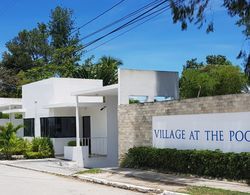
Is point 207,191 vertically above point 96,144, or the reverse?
point 96,144

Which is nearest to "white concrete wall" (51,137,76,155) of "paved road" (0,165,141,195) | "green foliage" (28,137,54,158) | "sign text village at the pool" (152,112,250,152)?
"green foliage" (28,137,54,158)

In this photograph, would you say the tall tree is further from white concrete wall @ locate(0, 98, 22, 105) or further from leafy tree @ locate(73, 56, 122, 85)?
white concrete wall @ locate(0, 98, 22, 105)

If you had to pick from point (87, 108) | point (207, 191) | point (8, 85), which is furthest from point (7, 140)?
point (8, 85)

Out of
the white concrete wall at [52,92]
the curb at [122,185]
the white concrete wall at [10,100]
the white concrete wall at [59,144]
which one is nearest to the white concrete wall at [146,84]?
the curb at [122,185]

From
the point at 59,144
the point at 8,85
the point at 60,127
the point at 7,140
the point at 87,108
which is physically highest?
the point at 8,85

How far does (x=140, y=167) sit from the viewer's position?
19.5 meters

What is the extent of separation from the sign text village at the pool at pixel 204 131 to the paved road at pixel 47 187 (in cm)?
350

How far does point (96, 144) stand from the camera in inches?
1093

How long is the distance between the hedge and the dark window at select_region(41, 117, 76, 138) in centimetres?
953

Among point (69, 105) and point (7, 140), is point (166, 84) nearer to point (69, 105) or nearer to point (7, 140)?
point (69, 105)

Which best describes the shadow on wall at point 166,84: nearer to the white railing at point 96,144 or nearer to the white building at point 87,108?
the white building at point 87,108

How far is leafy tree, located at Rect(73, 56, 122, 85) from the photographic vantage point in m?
46.0

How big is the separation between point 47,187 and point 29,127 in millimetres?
18038

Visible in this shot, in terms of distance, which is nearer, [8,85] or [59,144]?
[59,144]
